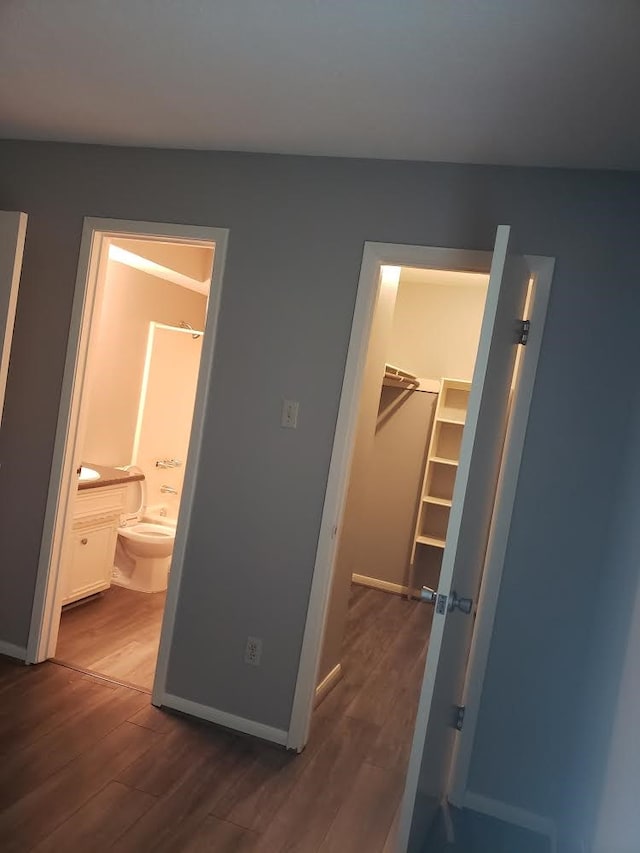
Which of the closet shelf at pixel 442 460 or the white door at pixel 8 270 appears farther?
the closet shelf at pixel 442 460

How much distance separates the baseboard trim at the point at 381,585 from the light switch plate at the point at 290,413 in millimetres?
2812

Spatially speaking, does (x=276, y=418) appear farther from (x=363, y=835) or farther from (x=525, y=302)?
(x=363, y=835)

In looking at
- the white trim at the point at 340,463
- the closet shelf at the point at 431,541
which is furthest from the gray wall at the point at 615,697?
the closet shelf at the point at 431,541

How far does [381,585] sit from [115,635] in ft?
7.56

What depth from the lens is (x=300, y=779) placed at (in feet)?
8.01

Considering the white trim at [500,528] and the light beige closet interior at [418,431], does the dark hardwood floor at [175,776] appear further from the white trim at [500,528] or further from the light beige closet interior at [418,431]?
the light beige closet interior at [418,431]

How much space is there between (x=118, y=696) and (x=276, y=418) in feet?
4.63

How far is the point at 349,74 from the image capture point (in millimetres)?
1839

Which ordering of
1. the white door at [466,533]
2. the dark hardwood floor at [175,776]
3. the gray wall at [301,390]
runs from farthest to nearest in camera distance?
the gray wall at [301,390] → the dark hardwood floor at [175,776] → the white door at [466,533]

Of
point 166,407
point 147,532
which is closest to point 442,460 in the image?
point 166,407

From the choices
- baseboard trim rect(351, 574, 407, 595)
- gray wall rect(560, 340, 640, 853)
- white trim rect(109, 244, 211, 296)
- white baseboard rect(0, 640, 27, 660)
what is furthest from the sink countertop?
gray wall rect(560, 340, 640, 853)

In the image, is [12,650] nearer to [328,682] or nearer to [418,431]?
[328,682]

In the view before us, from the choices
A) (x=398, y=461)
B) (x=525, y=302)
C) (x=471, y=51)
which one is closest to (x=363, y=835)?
(x=525, y=302)

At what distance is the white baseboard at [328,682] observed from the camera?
10.1 ft
